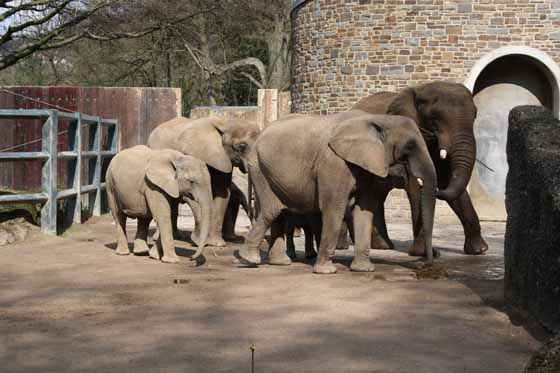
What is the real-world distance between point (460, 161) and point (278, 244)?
2180 mm

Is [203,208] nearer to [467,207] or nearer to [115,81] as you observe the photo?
[467,207]

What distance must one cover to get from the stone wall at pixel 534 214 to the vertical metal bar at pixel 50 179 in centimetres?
665

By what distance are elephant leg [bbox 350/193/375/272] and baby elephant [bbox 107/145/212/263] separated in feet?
5.15

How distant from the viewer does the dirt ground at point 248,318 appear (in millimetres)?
5906

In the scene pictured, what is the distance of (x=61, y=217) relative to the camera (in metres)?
14.1

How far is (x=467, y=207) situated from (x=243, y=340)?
6059 millimetres

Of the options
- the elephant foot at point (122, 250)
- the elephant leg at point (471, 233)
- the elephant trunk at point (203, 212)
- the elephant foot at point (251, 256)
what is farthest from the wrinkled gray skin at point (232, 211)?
the elephant leg at point (471, 233)

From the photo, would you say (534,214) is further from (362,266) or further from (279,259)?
(279,259)

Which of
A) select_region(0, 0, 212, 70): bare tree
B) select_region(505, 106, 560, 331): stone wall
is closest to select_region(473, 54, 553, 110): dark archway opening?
select_region(0, 0, 212, 70): bare tree

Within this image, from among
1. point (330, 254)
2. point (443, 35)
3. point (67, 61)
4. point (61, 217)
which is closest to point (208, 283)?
point (330, 254)

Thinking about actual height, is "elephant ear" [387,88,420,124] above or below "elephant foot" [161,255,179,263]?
above

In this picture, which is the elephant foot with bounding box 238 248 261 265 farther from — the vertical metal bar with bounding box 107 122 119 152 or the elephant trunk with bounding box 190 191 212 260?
the vertical metal bar with bounding box 107 122 119 152

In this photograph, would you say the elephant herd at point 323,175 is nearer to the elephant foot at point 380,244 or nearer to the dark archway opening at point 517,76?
the elephant foot at point 380,244

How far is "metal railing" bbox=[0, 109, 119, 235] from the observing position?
12.5 metres
